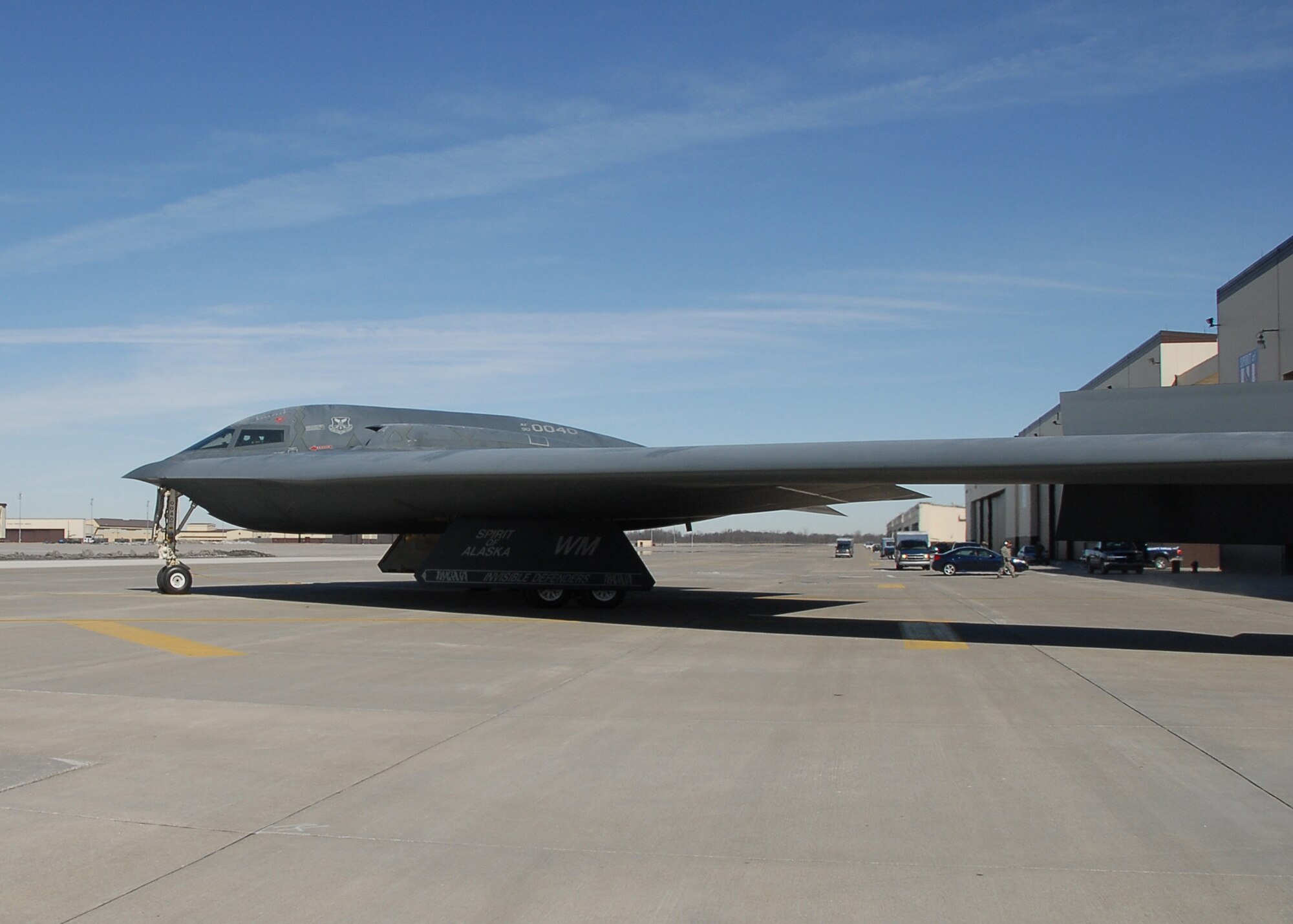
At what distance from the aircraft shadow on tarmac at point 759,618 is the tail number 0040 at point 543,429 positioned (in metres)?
3.54

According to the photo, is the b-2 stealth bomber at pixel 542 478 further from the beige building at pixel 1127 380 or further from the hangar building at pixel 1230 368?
the beige building at pixel 1127 380

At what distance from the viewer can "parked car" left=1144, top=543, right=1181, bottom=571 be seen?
49906 millimetres

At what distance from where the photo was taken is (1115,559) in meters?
41.0

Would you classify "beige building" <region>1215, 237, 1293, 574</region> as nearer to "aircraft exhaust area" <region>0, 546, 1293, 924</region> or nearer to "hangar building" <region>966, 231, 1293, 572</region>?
"hangar building" <region>966, 231, 1293, 572</region>

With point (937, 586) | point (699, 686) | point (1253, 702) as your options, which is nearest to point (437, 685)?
point (699, 686)

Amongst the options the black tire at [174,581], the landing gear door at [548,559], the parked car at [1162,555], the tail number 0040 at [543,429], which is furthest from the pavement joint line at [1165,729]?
the parked car at [1162,555]

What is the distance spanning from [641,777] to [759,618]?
11.0 meters

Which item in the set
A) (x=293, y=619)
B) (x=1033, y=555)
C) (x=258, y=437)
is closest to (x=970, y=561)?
(x=1033, y=555)

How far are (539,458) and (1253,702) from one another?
9.58 metres

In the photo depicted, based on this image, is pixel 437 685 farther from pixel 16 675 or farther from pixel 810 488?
pixel 810 488

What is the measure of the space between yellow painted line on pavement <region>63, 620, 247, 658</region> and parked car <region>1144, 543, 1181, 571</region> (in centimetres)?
4621

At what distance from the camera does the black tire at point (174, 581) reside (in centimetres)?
2133

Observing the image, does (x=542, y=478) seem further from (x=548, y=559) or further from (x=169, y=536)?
(x=169, y=536)

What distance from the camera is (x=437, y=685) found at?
999 centimetres
